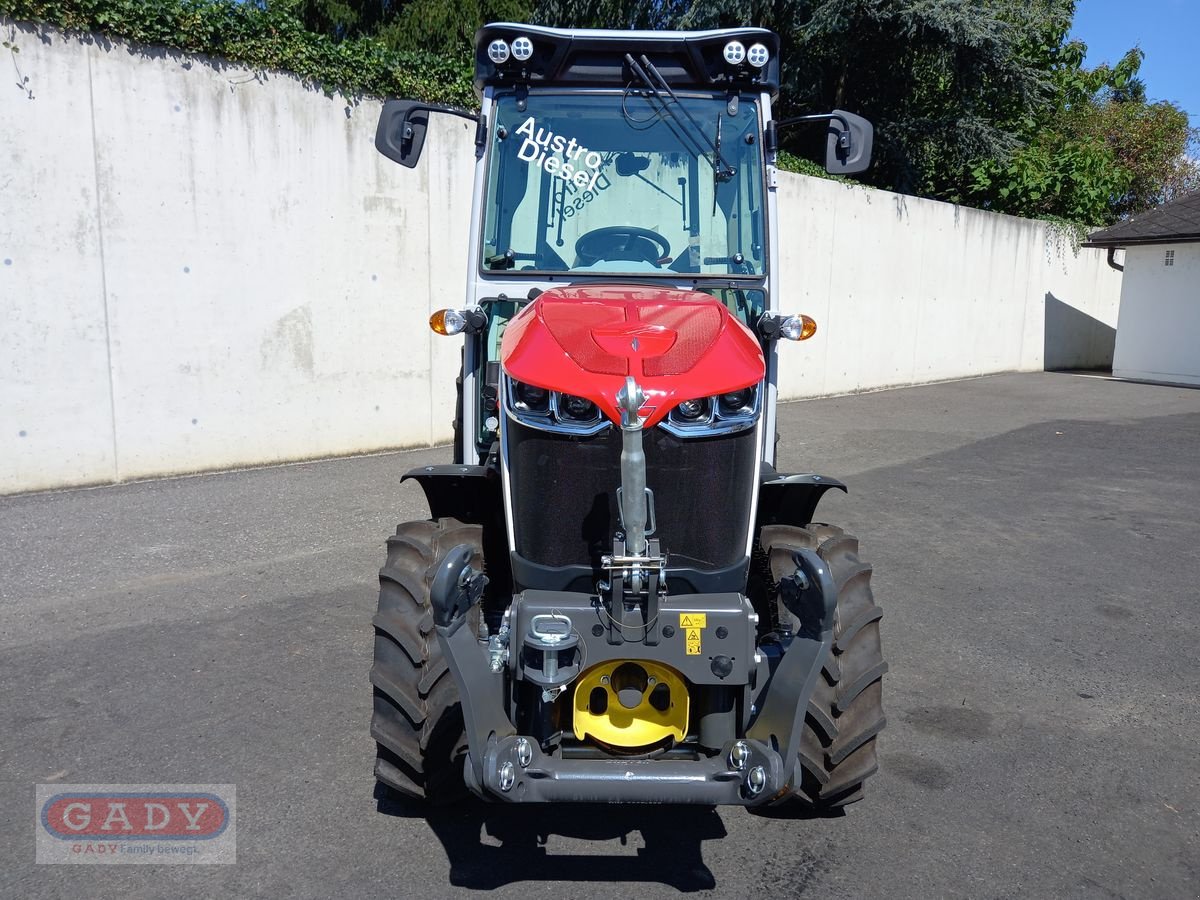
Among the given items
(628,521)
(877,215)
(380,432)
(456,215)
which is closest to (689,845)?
(628,521)

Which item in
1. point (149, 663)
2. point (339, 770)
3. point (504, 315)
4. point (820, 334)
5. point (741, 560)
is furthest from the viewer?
point (820, 334)

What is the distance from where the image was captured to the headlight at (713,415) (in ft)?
9.50

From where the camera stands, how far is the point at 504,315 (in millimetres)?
4277

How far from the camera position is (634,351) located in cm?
293

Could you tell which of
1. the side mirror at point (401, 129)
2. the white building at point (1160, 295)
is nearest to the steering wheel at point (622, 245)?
the side mirror at point (401, 129)

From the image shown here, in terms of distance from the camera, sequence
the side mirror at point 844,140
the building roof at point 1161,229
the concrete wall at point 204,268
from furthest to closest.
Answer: the building roof at point 1161,229
the concrete wall at point 204,268
the side mirror at point 844,140

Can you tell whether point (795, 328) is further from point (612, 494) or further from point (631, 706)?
point (631, 706)

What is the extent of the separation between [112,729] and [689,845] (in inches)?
96.9

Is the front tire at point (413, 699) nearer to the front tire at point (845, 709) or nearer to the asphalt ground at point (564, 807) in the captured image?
the asphalt ground at point (564, 807)

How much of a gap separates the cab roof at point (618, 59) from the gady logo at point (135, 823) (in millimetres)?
3195

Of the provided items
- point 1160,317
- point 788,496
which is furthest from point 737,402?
point 1160,317

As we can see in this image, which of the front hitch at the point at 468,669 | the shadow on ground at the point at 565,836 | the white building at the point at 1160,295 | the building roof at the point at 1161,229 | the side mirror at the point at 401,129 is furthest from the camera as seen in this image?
the white building at the point at 1160,295

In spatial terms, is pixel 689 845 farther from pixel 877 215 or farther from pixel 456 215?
pixel 877 215

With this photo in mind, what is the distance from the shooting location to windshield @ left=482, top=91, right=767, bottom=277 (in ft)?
13.7
